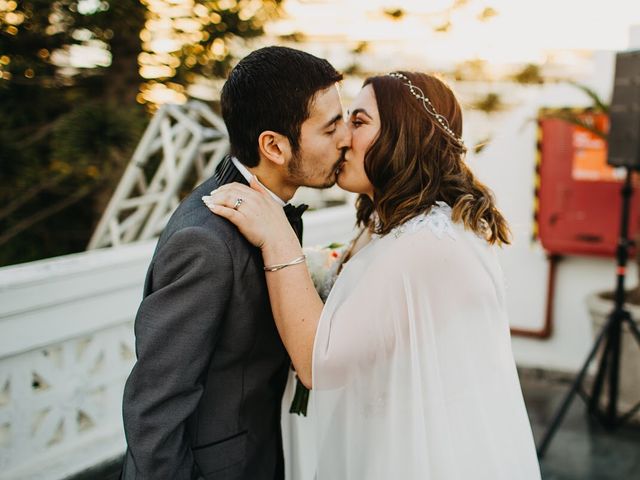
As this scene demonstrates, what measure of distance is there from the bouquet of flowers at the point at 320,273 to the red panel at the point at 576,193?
9.90ft

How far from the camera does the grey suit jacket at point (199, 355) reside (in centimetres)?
152

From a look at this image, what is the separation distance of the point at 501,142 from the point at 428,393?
13.1ft

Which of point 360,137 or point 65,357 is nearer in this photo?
point 360,137

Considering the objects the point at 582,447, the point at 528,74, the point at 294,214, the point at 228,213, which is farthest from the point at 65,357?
the point at 528,74

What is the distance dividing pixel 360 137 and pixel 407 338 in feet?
2.08

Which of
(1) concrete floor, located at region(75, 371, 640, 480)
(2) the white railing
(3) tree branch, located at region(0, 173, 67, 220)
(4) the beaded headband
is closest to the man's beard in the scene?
(4) the beaded headband

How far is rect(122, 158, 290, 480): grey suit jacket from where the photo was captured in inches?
60.0

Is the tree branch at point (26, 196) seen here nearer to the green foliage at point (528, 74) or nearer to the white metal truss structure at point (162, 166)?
the white metal truss structure at point (162, 166)

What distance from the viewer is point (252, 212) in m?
1.66

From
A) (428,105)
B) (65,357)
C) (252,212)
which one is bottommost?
(65,357)

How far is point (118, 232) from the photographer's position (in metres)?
4.42

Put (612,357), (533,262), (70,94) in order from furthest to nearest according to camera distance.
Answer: (533,262)
(70,94)
(612,357)

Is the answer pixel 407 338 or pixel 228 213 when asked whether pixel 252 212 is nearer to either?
pixel 228 213

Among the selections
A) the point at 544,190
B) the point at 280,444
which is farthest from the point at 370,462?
the point at 544,190
